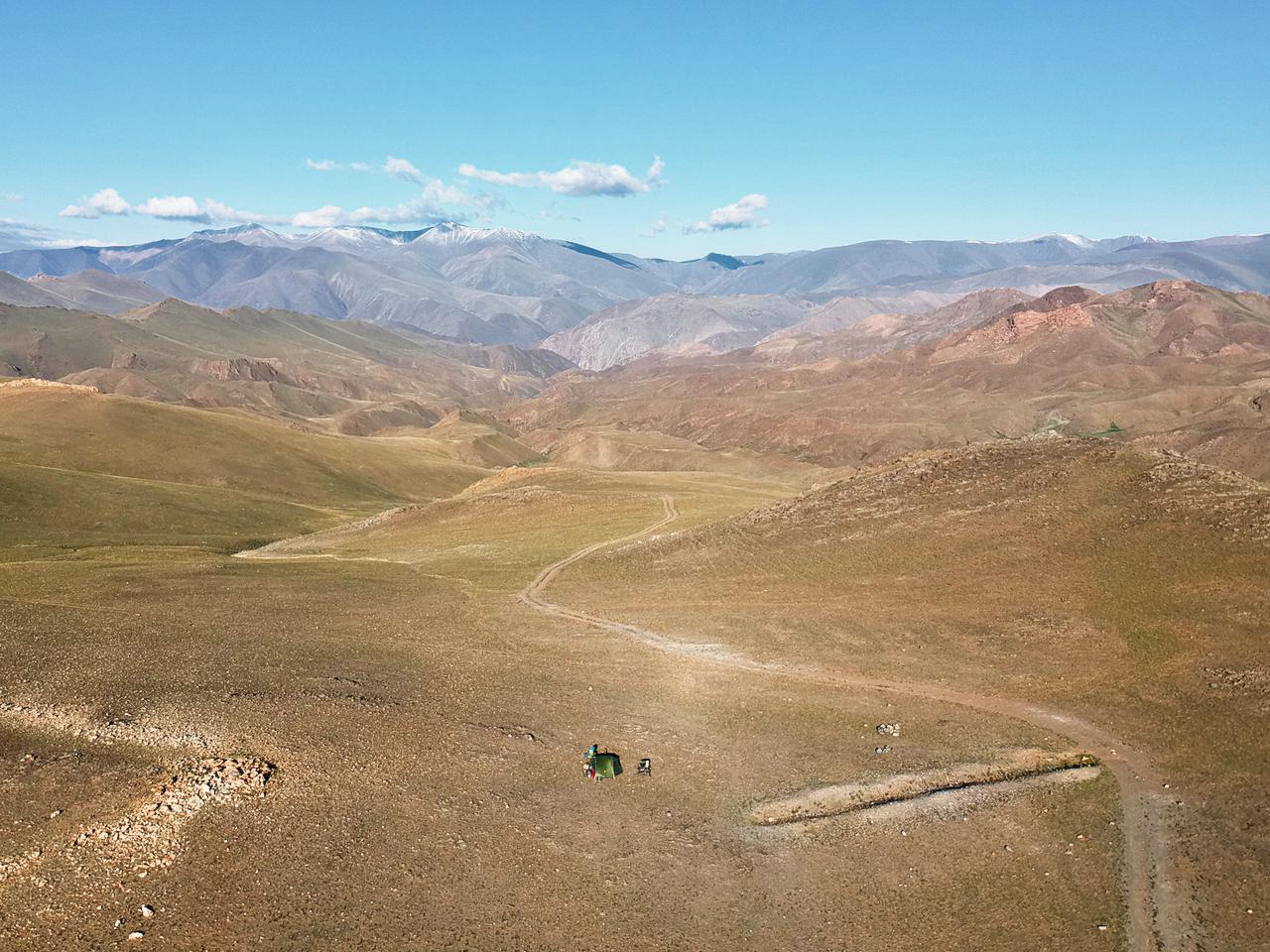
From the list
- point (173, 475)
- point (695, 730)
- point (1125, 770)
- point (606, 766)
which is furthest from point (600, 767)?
point (173, 475)

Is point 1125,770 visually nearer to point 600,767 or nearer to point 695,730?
point 695,730

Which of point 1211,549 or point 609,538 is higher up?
point 1211,549

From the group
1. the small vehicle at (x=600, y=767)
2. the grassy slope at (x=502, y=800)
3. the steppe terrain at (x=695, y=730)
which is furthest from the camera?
the small vehicle at (x=600, y=767)

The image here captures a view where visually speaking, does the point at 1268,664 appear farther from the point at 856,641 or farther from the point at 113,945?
the point at 113,945

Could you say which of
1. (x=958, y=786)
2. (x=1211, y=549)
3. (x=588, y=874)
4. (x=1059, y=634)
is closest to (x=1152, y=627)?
(x=1059, y=634)

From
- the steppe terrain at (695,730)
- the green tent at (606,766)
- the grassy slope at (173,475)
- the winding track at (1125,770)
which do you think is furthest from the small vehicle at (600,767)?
the grassy slope at (173,475)

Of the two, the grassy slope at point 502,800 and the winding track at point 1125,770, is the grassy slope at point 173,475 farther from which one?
the winding track at point 1125,770
